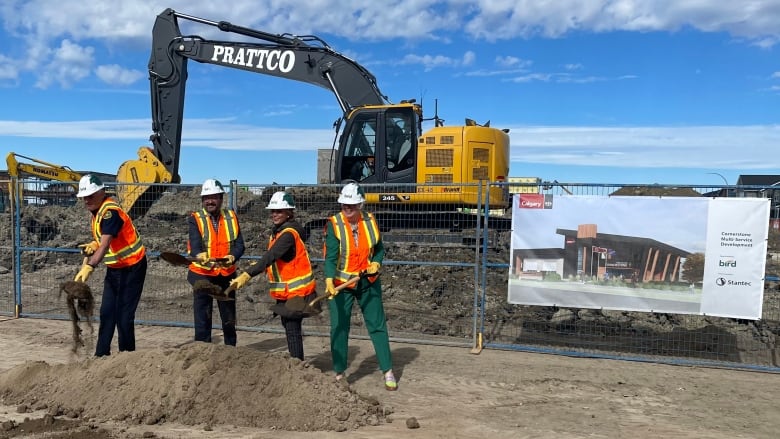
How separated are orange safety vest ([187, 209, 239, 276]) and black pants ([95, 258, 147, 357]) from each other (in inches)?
23.2

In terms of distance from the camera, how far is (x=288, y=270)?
5.56 metres

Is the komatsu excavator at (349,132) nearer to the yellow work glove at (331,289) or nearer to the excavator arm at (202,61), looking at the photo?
the excavator arm at (202,61)

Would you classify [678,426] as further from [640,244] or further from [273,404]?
[273,404]

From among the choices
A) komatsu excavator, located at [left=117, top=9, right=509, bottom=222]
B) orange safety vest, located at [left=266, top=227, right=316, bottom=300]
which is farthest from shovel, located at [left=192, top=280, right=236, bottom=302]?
komatsu excavator, located at [left=117, top=9, right=509, bottom=222]

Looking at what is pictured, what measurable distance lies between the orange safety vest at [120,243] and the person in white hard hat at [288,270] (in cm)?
114

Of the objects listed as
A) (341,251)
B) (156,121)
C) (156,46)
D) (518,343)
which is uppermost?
(156,46)

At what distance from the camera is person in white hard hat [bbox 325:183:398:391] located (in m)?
5.65

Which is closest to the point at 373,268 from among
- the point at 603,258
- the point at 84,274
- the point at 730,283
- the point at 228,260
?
the point at 228,260

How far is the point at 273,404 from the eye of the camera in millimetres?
4883

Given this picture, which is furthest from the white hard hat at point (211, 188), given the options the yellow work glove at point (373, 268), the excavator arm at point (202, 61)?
the excavator arm at point (202, 61)

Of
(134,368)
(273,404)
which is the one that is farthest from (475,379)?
(134,368)

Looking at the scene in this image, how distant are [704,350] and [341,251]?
16.7 ft

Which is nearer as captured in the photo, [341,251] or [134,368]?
[134,368]

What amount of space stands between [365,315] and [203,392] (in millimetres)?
1629
